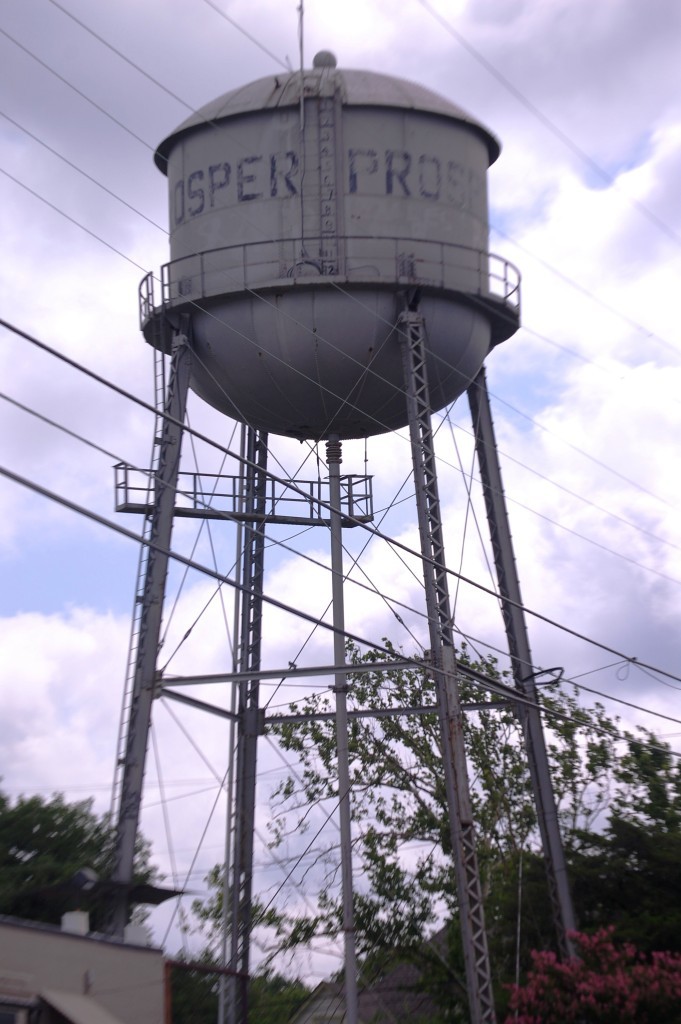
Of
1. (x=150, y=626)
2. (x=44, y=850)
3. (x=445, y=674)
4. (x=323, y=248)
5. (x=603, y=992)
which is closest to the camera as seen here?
(x=603, y=992)

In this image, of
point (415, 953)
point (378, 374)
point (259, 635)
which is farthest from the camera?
point (415, 953)

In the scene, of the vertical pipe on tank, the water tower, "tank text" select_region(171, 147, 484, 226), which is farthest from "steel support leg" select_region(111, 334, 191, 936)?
the vertical pipe on tank

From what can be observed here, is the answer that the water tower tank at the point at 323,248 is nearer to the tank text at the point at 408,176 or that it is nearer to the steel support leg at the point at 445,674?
the tank text at the point at 408,176

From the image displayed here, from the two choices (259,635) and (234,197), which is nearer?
(234,197)

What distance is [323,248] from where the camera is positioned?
2294 cm

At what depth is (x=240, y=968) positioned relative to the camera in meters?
23.9

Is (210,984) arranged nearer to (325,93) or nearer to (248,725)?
(248,725)

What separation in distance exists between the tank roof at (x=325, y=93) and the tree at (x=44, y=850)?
10.8m

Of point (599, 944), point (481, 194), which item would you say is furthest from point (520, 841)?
point (481, 194)

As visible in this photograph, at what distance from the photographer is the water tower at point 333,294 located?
22.7m

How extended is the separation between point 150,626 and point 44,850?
307 inches

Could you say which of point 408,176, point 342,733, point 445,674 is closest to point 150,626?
point 342,733

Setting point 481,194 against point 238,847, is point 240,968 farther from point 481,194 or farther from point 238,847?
point 481,194

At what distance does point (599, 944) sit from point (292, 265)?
32.6 feet
